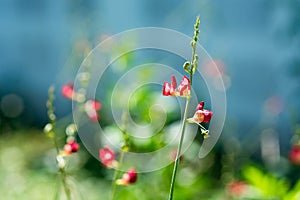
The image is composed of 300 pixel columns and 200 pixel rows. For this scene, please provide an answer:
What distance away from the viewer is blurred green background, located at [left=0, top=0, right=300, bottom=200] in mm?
3104

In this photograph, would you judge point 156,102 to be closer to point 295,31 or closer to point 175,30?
point 295,31

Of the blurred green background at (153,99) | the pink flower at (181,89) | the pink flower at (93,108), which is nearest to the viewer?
the pink flower at (181,89)

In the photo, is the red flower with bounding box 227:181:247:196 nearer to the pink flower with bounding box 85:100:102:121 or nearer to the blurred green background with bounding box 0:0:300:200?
the blurred green background with bounding box 0:0:300:200

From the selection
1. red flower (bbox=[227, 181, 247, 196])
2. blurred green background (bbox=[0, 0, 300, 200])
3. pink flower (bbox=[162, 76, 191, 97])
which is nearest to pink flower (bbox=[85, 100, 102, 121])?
blurred green background (bbox=[0, 0, 300, 200])

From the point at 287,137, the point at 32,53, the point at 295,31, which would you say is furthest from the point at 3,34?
the point at 295,31

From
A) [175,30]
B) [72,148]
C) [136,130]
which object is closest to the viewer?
[72,148]

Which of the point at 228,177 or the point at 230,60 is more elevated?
the point at 230,60

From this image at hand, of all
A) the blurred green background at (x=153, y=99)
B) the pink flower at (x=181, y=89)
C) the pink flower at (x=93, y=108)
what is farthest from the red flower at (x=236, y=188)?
the pink flower at (x=181, y=89)

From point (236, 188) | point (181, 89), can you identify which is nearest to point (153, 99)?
point (236, 188)

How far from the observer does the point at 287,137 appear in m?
6.36

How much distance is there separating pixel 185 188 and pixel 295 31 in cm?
162

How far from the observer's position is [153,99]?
2582 mm

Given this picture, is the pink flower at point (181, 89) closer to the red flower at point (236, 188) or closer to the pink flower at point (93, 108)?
the pink flower at point (93, 108)

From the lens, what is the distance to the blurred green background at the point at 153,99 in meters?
3.10
